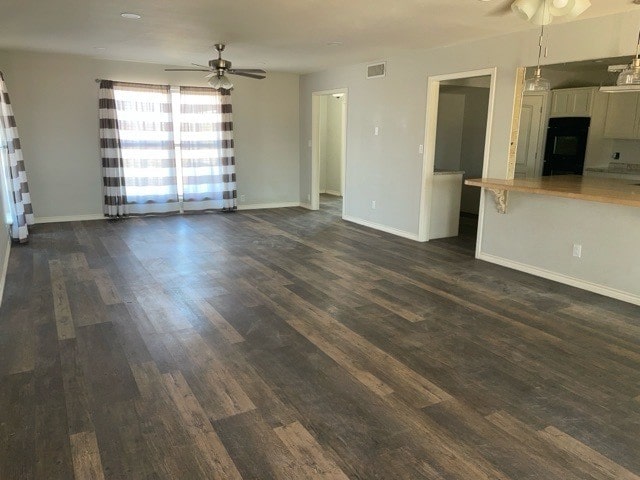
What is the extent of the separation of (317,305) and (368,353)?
3.10 feet

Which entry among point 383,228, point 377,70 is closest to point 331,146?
point 377,70

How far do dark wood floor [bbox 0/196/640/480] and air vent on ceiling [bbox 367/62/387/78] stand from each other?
3.09m

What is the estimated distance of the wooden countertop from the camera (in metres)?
3.64

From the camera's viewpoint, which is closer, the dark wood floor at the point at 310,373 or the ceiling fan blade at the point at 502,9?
the dark wood floor at the point at 310,373

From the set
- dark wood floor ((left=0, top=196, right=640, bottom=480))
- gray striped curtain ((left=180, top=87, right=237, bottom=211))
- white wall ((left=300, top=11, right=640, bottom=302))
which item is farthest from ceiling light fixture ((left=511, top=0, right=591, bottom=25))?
gray striped curtain ((left=180, top=87, right=237, bottom=211))

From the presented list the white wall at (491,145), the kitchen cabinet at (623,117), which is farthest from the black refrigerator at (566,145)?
the white wall at (491,145)

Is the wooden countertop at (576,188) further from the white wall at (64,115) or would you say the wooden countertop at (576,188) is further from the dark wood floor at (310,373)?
the white wall at (64,115)

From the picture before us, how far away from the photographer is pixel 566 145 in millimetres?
6871

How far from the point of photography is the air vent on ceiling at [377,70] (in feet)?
21.4

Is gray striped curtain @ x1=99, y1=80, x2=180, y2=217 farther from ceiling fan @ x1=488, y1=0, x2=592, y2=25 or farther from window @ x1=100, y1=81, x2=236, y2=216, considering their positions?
ceiling fan @ x1=488, y1=0, x2=592, y2=25

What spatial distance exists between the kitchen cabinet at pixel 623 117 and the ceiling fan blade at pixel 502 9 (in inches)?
134

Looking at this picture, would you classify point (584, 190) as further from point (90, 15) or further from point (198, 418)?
point (90, 15)

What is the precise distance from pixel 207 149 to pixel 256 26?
3764 mm

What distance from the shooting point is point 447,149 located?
8352mm
